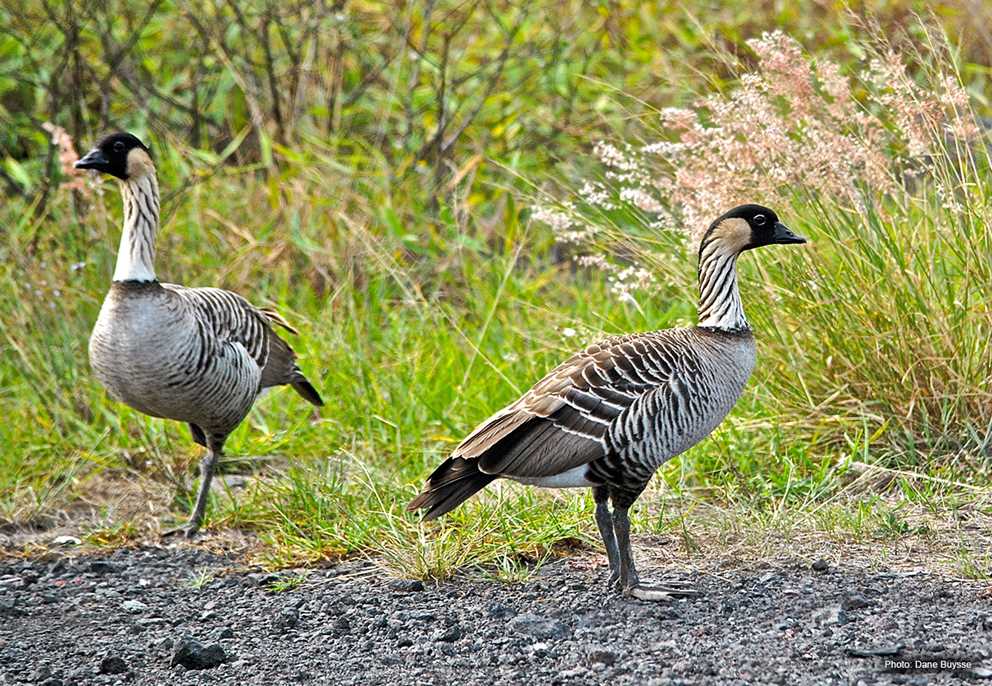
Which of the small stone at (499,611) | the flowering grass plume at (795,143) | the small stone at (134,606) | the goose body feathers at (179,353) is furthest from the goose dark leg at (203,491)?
the flowering grass plume at (795,143)

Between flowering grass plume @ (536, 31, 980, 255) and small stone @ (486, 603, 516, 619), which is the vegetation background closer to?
flowering grass plume @ (536, 31, 980, 255)

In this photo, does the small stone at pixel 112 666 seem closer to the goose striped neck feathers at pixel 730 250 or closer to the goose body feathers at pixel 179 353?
the goose body feathers at pixel 179 353

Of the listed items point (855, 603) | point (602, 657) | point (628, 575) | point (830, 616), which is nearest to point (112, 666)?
point (602, 657)

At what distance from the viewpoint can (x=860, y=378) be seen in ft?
18.5

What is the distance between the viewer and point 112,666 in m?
4.11

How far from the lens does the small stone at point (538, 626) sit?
14.0 feet

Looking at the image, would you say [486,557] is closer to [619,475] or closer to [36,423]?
[619,475]

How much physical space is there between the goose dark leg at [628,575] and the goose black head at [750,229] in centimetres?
100

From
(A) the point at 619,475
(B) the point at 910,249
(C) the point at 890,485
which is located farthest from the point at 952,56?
(A) the point at 619,475

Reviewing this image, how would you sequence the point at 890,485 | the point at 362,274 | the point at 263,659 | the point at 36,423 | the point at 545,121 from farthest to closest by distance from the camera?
the point at 545,121 < the point at 362,274 < the point at 36,423 < the point at 890,485 < the point at 263,659

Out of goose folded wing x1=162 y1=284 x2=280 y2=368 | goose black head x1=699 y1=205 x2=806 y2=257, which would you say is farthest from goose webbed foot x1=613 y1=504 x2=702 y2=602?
goose folded wing x1=162 y1=284 x2=280 y2=368

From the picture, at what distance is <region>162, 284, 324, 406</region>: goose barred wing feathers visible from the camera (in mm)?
5711

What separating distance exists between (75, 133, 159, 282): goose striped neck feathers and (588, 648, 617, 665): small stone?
2.58 meters

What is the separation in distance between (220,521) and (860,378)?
2.76m
